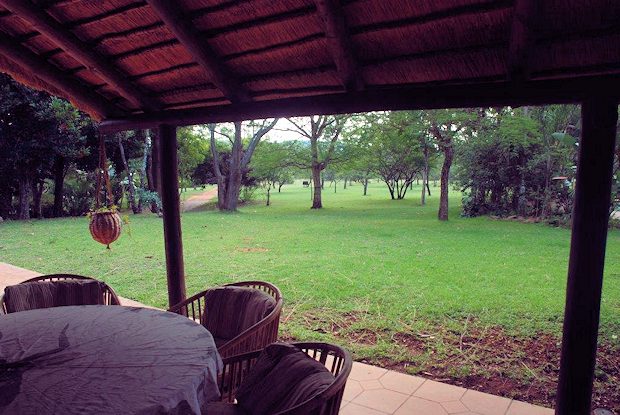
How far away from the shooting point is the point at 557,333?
157 inches

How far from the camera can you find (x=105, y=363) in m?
1.62

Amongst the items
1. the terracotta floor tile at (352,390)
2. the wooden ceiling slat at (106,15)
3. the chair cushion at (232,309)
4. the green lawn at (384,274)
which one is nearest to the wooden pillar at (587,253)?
the green lawn at (384,274)

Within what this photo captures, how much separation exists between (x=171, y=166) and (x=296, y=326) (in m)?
1.96

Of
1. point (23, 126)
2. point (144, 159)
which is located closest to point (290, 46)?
point (23, 126)

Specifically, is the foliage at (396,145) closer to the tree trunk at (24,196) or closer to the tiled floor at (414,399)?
the tiled floor at (414,399)

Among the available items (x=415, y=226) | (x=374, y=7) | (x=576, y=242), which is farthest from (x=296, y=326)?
(x=415, y=226)

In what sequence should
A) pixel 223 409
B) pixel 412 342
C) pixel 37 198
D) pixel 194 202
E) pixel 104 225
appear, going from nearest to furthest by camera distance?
1. pixel 223 409
2. pixel 412 342
3. pixel 104 225
4. pixel 37 198
5. pixel 194 202

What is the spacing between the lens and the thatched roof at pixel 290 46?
1.98 m

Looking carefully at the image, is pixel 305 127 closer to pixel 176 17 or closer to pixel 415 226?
pixel 415 226

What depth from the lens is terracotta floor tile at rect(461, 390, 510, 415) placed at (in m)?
2.56

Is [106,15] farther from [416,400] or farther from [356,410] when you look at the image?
[416,400]

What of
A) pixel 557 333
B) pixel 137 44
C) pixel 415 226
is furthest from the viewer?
pixel 415 226

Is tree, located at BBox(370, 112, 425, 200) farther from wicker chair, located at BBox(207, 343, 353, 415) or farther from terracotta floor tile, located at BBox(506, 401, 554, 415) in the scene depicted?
wicker chair, located at BBox(207, 343, 353, 415)

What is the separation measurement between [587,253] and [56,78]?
12.2ft
